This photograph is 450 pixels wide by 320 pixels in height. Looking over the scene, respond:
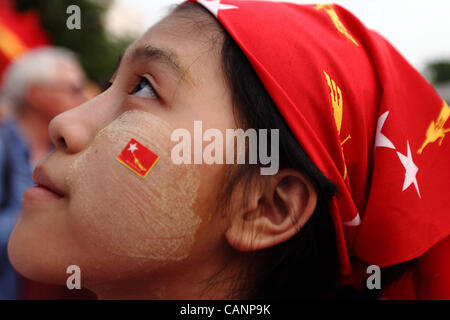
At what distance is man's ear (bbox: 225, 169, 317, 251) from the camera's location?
4.00 ft

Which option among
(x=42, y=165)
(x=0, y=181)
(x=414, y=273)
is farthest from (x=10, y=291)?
(x=414, y=273)

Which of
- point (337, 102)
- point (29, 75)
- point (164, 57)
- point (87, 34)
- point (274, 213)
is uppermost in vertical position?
point (164, 57)

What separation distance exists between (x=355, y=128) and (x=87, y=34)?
49.1 feet

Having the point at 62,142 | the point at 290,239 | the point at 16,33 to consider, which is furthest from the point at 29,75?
the point at 16,33

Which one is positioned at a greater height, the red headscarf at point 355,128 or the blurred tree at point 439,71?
the red headscarf at point 355,128

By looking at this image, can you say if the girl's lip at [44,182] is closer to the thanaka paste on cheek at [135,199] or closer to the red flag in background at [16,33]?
the thanaka paste on cheek at [135,199]

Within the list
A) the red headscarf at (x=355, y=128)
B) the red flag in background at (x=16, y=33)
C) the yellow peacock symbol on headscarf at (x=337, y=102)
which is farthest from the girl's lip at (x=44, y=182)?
the red flag in background at (x=16, y=33)

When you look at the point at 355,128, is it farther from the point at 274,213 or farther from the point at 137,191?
the point at 137,191

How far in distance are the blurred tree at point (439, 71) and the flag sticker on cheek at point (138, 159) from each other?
135 ft

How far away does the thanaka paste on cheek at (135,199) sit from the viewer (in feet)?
3.68

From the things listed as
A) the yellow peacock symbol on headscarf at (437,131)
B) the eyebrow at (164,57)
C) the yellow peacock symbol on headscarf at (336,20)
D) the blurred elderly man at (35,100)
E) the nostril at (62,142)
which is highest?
the yellow peacock symbol on headscarf at (336,20)

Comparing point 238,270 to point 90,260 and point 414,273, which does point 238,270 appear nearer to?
point 90,260

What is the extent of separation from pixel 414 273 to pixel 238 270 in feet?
2.04

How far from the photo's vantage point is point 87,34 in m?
14.4
